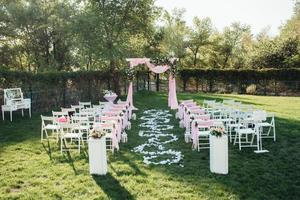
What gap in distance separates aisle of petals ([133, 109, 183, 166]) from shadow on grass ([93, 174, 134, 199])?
155 cm

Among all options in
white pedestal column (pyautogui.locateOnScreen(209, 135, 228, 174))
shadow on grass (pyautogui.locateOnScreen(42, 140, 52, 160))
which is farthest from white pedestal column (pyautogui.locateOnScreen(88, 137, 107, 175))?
white pedestal column (pyautogui.locateOnScreen(209, 135, 228, 174))

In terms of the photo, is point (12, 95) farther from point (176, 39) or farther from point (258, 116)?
point (176, 39)

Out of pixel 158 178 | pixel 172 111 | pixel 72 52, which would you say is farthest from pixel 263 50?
pixel 158 178

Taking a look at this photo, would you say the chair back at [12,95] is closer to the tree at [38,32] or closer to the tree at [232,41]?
the tree at [38,32]

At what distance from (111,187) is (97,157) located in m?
1.07

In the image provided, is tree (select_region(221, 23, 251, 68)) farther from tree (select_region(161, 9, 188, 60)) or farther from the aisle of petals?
the aisle of petals

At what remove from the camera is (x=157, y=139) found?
501 inches

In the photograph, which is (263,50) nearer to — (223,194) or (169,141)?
(169,141)

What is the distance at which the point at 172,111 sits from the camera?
64.2 ft

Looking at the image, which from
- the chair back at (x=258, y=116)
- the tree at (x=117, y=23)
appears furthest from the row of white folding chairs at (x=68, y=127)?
the tree at (x=117, y=23)

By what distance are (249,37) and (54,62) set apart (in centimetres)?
3438

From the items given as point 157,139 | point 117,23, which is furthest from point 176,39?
point 157,139

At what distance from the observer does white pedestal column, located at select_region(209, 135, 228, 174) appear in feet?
29.4

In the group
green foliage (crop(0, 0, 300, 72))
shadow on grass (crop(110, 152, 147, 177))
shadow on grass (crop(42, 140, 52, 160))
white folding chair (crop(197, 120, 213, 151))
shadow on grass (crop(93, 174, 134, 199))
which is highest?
green foliage (crop(0, 0, 300, 72))
